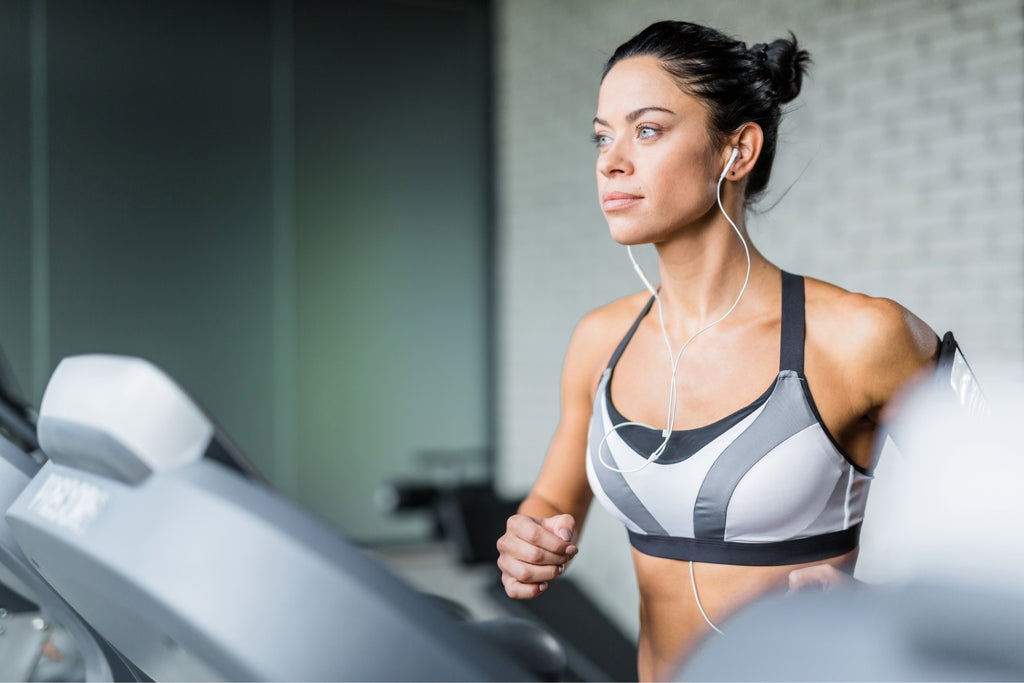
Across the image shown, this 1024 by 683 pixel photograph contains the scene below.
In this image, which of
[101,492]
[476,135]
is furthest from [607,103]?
[476,135]

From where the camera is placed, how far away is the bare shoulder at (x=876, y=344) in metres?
1.23

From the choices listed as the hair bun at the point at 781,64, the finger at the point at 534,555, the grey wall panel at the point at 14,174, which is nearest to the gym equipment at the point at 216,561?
the finger at the point at 534,555

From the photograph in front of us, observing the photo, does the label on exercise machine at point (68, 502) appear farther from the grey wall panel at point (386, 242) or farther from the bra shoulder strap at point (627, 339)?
the grey wall panel at point (386, 242)

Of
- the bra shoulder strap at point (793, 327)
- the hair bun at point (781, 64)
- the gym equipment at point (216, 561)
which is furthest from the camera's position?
the hair bun at point (781, 64)

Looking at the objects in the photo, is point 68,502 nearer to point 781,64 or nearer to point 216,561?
point 216,561

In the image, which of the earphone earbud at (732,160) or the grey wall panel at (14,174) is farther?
the grey wall panel at (14,174)

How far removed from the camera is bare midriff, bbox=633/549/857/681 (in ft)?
4.15

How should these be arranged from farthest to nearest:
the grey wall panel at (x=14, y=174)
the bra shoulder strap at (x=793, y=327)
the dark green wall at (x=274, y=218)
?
the dark green wall at (x=274, y=218), the grey wall panel at (x=14, y=174), the bra shoulder strap at (x=793, y=327)

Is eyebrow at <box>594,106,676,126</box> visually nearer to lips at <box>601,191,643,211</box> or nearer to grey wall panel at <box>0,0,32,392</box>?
lips at <box>601,191,643,211</box>

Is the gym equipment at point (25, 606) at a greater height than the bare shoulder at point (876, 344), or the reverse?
the bare shoulder at point (876, 344)

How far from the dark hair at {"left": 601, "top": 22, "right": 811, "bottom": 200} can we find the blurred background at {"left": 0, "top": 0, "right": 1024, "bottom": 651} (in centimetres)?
190

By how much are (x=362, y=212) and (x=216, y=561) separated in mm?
4410

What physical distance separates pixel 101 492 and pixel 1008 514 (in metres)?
0.54

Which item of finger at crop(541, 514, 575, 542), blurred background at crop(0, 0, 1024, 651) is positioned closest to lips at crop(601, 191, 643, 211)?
finger at crop(541, 514, 575, 542)
